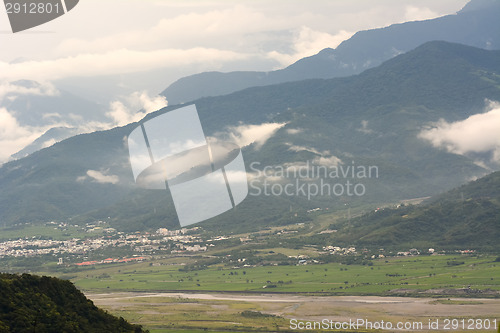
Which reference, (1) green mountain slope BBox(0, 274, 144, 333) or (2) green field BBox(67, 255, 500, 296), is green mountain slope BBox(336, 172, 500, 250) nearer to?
(2) green field BBox(67, 255, 500, 296)

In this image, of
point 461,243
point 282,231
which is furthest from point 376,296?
point 282,231

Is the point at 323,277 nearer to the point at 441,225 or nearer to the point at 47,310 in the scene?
the point at 441,225

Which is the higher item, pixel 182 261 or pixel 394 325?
pixel 182 261

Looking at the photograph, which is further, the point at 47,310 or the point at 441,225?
the point at 441,225

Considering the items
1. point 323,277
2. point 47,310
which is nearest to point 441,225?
point 323,277

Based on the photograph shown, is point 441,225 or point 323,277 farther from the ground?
point 441,225

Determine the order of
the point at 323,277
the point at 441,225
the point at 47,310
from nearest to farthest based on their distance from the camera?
1. the point at 47,310
2. the point at 323,277
3. the point at 441,225

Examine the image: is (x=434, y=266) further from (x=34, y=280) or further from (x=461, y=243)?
(x=34, y=280)
